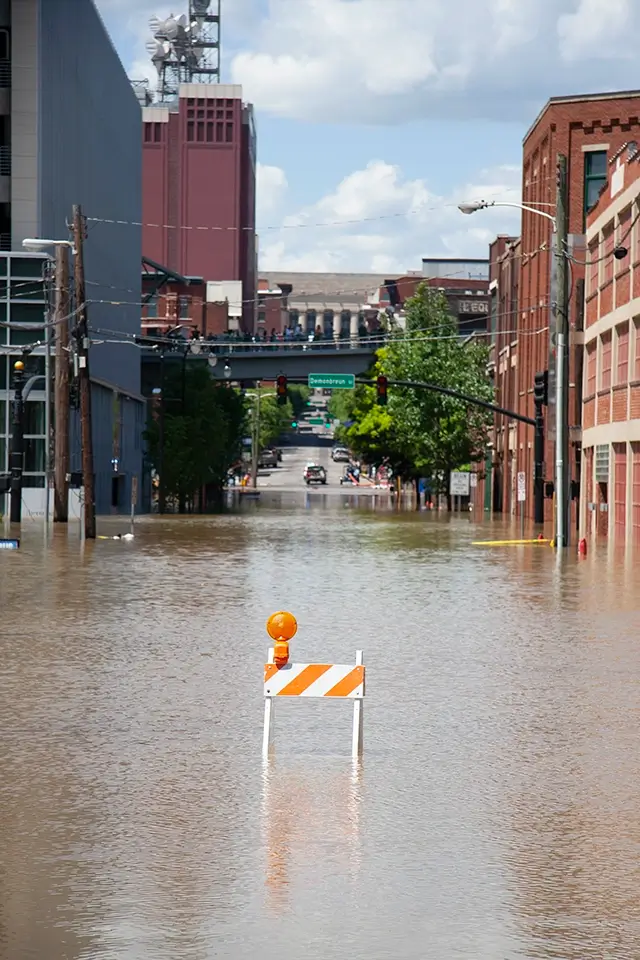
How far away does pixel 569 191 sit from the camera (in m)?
73.2

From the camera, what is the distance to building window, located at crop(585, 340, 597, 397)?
6338cm

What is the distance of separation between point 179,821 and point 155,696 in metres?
5.69

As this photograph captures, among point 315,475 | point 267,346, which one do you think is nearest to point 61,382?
point 267,346

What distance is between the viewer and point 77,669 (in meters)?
17.8

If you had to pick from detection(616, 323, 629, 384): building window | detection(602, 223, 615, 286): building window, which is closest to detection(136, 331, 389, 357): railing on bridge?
detection(602, 223, 615, 286): building window

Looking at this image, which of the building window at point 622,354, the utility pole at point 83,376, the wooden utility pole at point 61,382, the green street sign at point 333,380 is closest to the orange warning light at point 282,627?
the utility pole at point 83,376

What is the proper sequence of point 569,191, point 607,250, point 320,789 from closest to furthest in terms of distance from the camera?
1. point 320,789
2. point 607,250
3. point 569,191

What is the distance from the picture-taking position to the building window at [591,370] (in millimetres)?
63381

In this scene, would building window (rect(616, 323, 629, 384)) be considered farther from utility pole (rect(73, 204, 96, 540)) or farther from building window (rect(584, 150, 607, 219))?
utility pole (rect(73, 204, 96, 540))

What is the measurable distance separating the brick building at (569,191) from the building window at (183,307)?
84700 mm

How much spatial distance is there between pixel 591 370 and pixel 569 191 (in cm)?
1207

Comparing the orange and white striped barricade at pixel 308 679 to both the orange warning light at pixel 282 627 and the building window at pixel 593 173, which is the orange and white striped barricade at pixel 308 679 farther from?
the building window at pixel 593 173

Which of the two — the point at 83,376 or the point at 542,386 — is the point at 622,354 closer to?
the point at 542,386

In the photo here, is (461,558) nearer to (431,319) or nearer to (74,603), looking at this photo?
(74,603)
